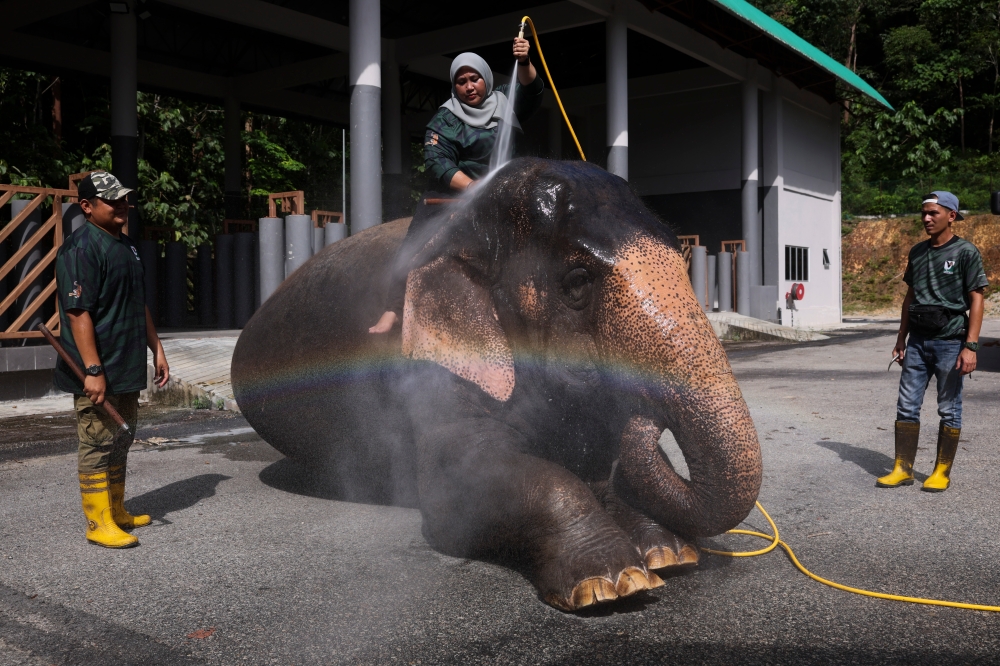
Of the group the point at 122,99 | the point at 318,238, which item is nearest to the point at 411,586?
the point at 318,238

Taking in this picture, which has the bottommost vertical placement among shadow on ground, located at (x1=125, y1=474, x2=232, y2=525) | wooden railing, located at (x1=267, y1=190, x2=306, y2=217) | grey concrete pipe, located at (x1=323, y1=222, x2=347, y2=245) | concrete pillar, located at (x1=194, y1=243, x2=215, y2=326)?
shadow on ground, located at (x1=125, y1=474, x2=232, y2=525)

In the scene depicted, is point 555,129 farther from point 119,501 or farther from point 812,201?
point 119,501

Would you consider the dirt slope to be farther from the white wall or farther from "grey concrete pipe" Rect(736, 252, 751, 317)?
"grey concrete pipe" Rect(736, 252, 751, 317)

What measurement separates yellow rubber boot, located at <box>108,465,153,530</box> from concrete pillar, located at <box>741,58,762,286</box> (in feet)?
69.9

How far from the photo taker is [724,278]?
2341 cm

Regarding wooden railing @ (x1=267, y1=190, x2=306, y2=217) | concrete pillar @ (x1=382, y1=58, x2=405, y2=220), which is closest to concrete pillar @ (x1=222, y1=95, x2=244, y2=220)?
concrete pillar @ (x1=382, y1=58, x2=405, y2=220)

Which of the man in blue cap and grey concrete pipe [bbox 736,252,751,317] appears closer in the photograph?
the man in blue cap

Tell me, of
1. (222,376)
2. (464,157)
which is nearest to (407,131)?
(222,376)

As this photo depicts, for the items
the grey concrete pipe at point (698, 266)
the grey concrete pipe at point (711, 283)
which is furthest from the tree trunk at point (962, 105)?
the grey concrete pipe at point (698, 266)

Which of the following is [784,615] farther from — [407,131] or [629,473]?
[407,131]

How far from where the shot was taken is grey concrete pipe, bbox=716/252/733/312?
23.4m

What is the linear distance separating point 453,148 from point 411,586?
2.14 metres

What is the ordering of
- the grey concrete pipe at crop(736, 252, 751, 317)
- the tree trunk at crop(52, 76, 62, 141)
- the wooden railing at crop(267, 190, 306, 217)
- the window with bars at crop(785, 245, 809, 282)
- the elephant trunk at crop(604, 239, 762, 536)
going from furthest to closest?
the window with bars at crop(785, 245, 809, 282), the grey concrete pipe at crop(736, 252, 751, 317), the tree trunk at crop(52, 76, 62, 141), the wooden railing at crop(267, 190, 306, 217), the elephant trunk at crop(604, 239, 762, 536)

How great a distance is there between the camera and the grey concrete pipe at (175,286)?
15.2 meters
